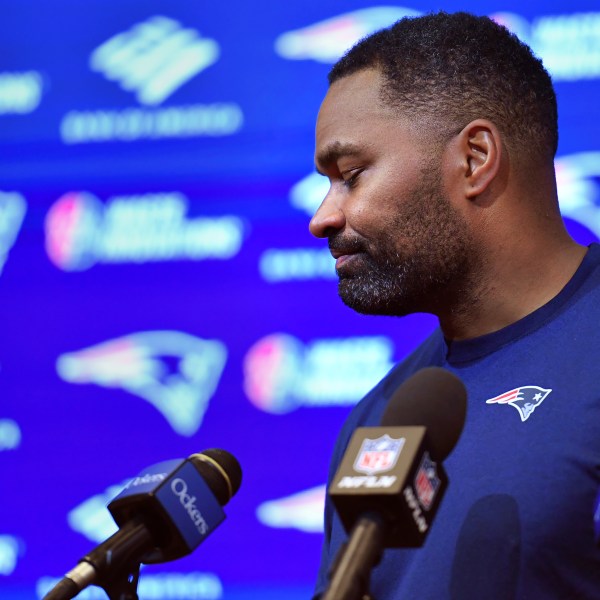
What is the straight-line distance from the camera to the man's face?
1.90 metres

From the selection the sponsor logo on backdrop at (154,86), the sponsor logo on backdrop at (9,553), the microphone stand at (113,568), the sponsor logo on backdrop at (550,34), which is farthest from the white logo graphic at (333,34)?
the microphone stand at (113,568)

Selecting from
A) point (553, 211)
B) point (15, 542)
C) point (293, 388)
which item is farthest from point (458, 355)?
point (15, 542)

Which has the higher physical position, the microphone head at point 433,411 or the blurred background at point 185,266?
the blurred background at point 185,266

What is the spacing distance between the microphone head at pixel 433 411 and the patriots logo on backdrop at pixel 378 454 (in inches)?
2.3

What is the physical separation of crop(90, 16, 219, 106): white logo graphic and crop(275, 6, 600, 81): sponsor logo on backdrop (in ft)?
1.26

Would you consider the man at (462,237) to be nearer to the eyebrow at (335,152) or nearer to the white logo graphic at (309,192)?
the eyebrow at (335,152)

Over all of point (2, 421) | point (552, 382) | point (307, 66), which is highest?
point (307, 66)

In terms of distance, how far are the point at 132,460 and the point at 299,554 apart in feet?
1.71

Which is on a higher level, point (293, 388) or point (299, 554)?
point (293, 388)

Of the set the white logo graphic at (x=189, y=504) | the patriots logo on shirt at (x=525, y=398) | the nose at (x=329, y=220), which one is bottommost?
the white logo graphic at (x=189, y=504)

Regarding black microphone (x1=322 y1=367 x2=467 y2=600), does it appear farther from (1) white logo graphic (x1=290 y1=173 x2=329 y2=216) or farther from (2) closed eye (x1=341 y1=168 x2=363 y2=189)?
(1) white logo graphic (x1=290 y1=173 x2=329 y2=216)

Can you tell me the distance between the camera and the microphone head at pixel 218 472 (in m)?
1.52

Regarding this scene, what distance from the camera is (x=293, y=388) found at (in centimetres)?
274

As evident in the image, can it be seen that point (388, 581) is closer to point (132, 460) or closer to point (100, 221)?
point (132, 460)
